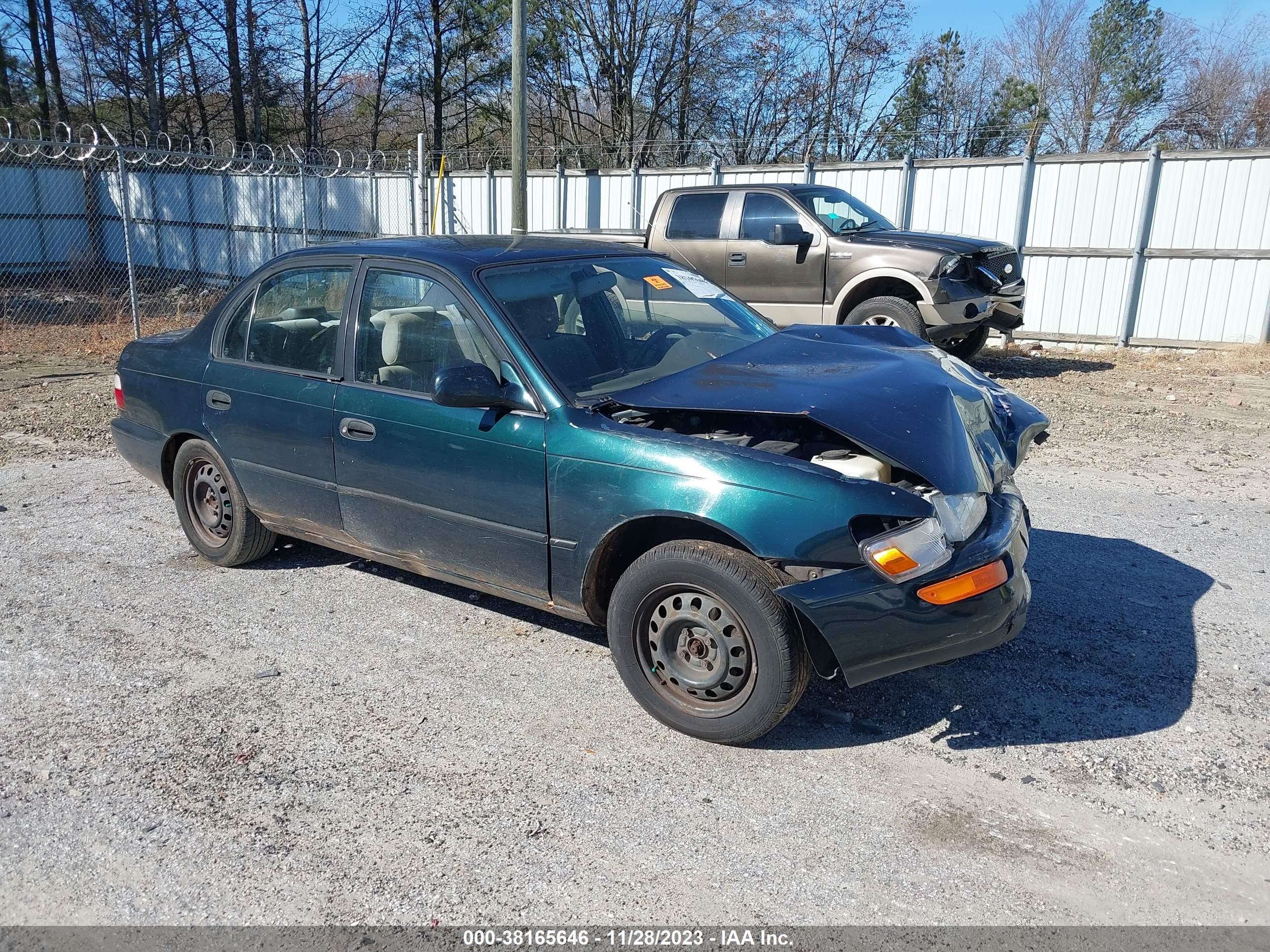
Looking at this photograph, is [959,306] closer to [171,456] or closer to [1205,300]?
[1205,300]

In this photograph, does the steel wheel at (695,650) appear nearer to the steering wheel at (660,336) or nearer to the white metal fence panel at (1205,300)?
the steering wheel at (660,336)

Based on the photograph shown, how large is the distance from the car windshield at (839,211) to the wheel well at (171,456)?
7337 mm

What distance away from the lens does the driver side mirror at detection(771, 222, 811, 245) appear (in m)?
10.5

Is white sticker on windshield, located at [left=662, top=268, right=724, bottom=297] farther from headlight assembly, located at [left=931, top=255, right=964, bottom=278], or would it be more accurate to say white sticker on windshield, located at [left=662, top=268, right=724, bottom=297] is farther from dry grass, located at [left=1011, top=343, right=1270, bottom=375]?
dry grass, located at [left=1011, top=343, right=1270, bottom=375]

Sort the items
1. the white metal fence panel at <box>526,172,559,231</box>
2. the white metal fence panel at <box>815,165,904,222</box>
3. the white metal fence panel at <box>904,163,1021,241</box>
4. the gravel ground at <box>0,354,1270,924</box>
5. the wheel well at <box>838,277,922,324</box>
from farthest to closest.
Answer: the white metal fence panel at <box>526,172,559,231</box> < the white metal fence panel at <box>815,165,904,222</box> < the white metal fence panel at <box>904,163,1021,241</box> < the wheel well at <box>838,277,922,324</box> < the gravel ground at <box>0,354,1270,924</box>

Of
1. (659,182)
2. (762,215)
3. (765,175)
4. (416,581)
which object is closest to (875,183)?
(765,175)

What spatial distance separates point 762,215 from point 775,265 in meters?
0.61

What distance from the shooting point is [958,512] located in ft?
11.2

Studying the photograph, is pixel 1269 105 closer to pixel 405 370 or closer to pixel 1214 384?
pixel 1214 384

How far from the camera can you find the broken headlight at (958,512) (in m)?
3.34

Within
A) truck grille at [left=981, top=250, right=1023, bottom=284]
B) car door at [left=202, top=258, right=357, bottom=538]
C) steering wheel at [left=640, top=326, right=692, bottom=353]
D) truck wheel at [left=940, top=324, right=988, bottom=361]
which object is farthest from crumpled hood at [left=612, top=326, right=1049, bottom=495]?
truck wheel at [left=940, top=324, right=988, bottom=361]

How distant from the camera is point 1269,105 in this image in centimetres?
2862

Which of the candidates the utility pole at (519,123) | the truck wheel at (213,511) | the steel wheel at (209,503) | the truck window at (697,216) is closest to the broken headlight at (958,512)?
the truck wheel at (213,511)

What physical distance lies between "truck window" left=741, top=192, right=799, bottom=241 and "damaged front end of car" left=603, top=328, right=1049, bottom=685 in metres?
7.07
